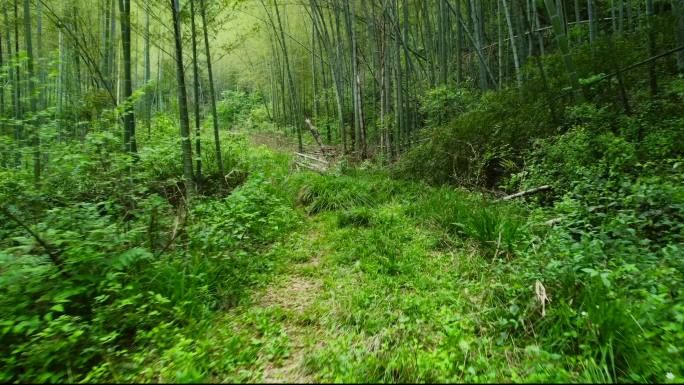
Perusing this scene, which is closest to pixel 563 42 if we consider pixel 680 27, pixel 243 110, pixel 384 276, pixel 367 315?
pixel 680 27

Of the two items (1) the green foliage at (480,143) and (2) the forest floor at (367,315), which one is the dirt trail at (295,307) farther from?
(1) the green foliage at (480,143)

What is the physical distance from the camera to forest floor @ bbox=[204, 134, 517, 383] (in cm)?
149

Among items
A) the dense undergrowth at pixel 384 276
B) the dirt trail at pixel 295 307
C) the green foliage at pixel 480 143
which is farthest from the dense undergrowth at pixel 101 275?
the green foliage at pixel 480 143

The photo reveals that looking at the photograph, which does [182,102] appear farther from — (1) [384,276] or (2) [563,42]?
(2) [563,42]

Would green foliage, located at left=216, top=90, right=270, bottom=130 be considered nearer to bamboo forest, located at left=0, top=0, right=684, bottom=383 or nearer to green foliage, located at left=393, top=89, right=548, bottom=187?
bamboo forest, located at left=0, top=0, right=684, bottom=383

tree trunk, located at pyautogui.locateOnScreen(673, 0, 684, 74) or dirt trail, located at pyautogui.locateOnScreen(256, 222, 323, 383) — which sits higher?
tree trunk, located at pyautogui.locateOnScreen(673, 0, 684, 74)

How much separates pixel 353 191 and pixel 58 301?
3.56 m

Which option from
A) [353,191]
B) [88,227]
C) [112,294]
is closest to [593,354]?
[112,294]

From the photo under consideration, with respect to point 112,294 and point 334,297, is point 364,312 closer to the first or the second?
point 334,297

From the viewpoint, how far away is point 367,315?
195cm

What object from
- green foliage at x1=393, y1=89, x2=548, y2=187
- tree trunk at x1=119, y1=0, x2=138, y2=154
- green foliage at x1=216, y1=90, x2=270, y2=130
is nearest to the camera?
tree trunk at x1=119, y1=0, x2=138, y2=154

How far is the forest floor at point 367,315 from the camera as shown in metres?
1.49

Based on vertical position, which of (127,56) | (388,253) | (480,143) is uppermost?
(127,56)

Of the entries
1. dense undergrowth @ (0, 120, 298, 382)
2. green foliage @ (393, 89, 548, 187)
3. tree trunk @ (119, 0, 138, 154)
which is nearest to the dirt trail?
dense undergrowth @ (0, 120, 298, 382)
